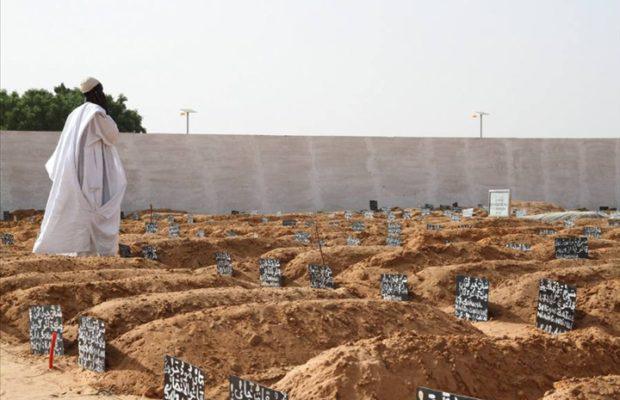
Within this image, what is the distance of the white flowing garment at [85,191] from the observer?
11188mm

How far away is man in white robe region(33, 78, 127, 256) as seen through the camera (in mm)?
11188

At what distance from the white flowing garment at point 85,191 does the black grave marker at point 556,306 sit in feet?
18.4

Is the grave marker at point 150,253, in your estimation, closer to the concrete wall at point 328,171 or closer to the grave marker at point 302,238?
the grave marker at point 302,238

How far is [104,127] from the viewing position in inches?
447

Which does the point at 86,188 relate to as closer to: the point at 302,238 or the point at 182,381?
the point at 302,238

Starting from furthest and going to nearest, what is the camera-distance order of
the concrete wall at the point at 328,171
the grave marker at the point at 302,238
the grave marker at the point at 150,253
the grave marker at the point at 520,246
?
1. the concrete wall at the point at 328,171
2. the grave marker at the point at 302,238
3. the grave marker at the point at 520,246
4. the grave marker at the point at 150,253

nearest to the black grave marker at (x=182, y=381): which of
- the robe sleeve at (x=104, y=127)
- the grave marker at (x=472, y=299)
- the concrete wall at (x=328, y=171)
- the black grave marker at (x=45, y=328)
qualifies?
the black grave marker at (x=45, y=328)

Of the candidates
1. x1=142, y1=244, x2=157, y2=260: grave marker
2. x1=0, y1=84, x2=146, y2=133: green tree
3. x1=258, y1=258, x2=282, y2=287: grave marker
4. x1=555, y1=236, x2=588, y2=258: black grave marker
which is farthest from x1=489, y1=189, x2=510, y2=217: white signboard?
x1=0, y1=84, x2=146, y2=133: green tree

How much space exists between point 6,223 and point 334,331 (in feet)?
56.6

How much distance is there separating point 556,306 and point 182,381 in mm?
4332

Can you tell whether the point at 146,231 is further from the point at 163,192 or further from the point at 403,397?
the point at 403,397

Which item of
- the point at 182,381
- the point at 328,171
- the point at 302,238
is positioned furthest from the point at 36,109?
the point at 182,381

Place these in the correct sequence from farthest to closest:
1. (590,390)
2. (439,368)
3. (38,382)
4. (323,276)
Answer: (323,276) → (38,382) → (439,368) → (590,390)

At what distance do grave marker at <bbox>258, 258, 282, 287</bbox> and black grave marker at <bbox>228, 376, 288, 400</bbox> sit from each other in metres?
6.91
